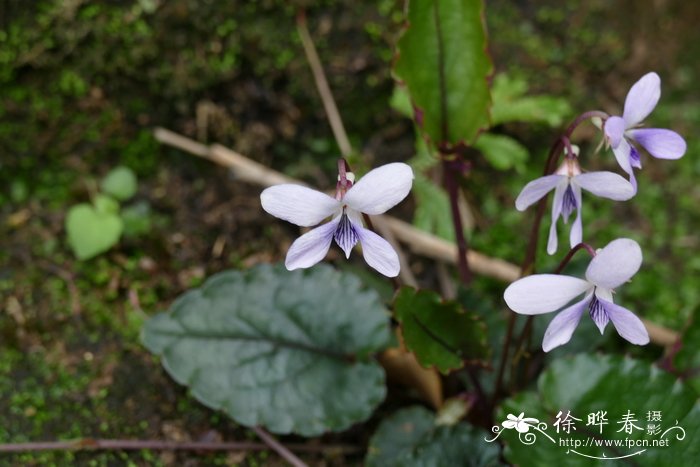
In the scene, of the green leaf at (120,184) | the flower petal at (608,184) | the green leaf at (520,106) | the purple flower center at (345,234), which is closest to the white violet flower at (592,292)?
the flower petal at (608,184)

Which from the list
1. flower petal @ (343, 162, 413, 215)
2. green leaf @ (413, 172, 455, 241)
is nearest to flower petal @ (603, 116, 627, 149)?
flower petal @ (343, 162, 413, 215)

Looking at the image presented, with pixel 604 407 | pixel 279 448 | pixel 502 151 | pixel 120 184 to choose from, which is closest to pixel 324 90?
pixel 502 151

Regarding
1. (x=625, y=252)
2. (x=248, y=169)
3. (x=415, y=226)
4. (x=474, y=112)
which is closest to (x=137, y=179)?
(x=248, y=169)

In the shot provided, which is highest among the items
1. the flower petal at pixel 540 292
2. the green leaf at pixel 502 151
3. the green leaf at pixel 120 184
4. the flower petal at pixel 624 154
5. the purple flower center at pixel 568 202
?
the flower petal at pixel 624 154

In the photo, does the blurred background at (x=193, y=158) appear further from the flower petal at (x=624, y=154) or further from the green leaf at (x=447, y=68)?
the flower petal at (x=624, y=154)

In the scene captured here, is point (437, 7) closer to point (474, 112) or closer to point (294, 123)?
point (474, 112)

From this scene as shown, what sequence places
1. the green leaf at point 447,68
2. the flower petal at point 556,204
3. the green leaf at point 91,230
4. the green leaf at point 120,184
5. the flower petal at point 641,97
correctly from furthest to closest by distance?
the green leaf at point 120,184 → the green leaf at point 91,230 → the green leaf at point 447,68 → the flower petal at point 556,204 → the flower petal at point 641,97

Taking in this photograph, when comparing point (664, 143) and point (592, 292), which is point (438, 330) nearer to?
point (592, 292)
